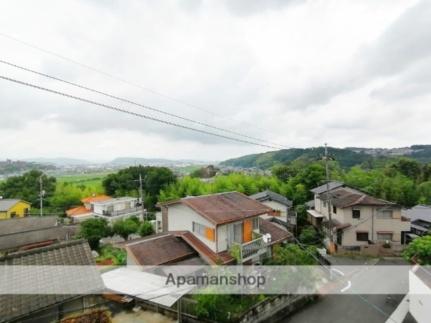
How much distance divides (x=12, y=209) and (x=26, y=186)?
17.3 meters

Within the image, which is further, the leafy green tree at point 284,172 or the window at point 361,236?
the leafy green tree at point 284,172

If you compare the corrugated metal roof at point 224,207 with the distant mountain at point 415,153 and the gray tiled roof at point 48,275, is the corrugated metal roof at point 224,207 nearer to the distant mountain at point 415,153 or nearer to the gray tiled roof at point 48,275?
the gray tiled roof at point 48,275

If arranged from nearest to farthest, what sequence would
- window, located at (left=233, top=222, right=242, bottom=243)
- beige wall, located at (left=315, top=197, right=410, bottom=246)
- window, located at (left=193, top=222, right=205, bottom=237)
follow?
window, located at (left=193, top=222, right=205, bottom=237) < window, located at (left=233, top=222, right=242, bottom=243) < beige wall, located at (left=315, top=197, right=410, bottom=246)

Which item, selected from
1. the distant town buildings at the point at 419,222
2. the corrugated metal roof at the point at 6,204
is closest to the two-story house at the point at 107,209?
the corrugated metal roof at the point at 6,204

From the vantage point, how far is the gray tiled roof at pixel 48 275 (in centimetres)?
698

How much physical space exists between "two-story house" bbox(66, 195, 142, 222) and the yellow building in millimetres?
5687

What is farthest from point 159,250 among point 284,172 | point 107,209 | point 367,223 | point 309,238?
point 284,172

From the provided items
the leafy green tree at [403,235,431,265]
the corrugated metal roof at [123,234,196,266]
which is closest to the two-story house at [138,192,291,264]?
the corrugated metal roof at [123,234,196,266]

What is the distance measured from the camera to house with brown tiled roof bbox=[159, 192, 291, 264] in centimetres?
1422

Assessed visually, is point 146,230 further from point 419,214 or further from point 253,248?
point 419,214

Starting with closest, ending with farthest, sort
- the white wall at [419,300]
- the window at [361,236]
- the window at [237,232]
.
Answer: the white wall at [419,300] → the window at [237,232] → the window at [361,236]

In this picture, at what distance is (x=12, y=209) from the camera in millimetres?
31672

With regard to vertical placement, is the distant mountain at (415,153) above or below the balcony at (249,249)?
above

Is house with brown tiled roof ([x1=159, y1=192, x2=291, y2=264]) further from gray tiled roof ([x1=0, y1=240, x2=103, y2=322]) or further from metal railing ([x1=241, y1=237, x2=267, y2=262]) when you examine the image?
gray tiled roof ([x1=0, y1=240, x2=103, y2=322])
